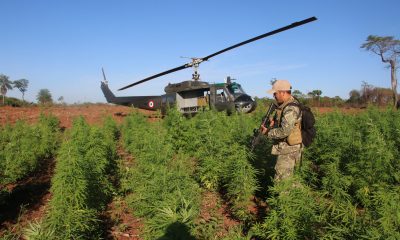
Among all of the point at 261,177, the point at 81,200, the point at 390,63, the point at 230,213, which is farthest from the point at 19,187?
the point at 390,63

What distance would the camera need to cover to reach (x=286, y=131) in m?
4.88

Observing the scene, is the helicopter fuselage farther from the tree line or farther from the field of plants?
the tree line

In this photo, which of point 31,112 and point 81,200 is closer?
point 81,200

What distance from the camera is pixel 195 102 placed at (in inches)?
675

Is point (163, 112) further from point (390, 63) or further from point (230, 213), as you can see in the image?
point (390, 63)

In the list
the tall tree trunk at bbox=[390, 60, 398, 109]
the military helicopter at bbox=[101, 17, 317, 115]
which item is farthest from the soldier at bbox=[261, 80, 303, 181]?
the tall tree trunk at bbox=[390, 60, 398, 109]

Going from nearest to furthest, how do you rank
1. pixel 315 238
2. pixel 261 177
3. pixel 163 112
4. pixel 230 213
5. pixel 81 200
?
pixel 315 238
pixel 81 200
pixel 230 213
pixel 261 177
pixel 163 112

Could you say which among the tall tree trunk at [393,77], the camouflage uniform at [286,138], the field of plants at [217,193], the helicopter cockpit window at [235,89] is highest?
the tall tree trunk at [393,77]

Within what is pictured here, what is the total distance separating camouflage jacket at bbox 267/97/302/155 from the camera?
487 cm

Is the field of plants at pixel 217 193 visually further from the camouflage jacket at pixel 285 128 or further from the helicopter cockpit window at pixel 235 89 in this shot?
the helicopter cockpit window at pixel 235 89

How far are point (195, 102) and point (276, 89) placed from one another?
12241 mm

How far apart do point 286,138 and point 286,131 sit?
20cm

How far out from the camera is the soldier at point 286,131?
4883 mm

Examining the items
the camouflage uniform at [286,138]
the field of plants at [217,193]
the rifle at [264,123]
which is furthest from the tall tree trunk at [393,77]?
the camouflage uniform at [286,138]
